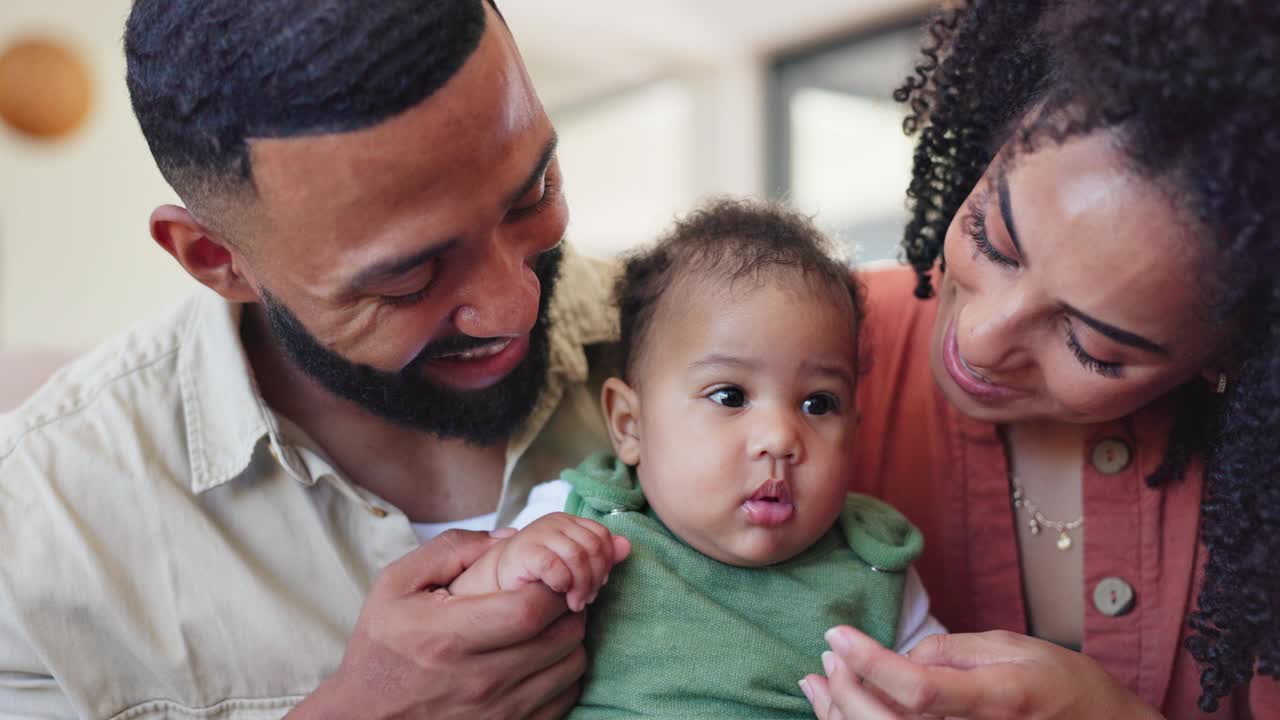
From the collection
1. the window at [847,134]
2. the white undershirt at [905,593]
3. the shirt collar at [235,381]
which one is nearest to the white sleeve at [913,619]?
the white undershirt at [905,593]

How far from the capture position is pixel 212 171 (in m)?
1.24

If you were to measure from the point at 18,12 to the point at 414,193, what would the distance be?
4278 millimetres

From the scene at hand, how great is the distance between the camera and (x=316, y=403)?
64.1 inches

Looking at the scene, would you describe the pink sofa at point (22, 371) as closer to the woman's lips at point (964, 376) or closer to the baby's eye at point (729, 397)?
the baby's eye at point (729, 397)

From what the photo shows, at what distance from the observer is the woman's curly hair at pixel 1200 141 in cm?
105

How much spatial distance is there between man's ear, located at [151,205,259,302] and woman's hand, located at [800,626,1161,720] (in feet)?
2.87

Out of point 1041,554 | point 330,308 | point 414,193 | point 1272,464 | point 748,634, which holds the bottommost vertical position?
point 1041,554

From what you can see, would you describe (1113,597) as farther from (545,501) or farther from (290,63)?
(290,63)

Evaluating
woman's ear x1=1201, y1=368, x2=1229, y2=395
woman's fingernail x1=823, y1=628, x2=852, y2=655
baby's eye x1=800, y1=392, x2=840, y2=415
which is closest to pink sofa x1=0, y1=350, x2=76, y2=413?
baby's eye x1=800, y1=392, x2=840, y2=415

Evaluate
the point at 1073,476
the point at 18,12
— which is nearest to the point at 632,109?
the point at 18,12

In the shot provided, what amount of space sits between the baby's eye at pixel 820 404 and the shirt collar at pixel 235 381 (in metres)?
0.40

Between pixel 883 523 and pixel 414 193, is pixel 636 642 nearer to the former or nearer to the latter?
pixel 883 523

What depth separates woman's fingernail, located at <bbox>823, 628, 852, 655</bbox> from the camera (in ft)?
3.58

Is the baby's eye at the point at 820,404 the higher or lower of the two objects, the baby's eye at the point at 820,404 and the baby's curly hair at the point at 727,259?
the lower
